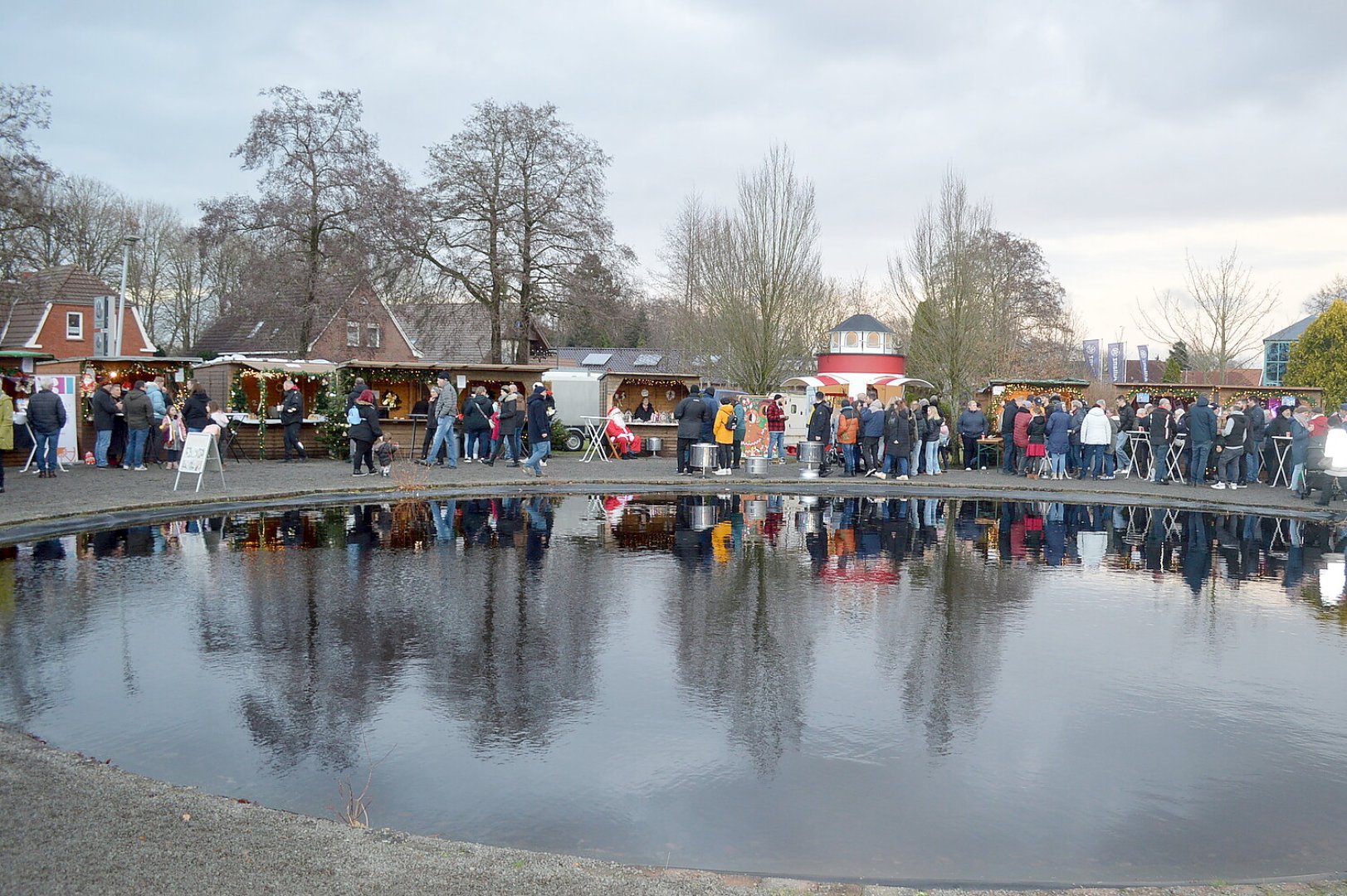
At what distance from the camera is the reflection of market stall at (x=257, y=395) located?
26.9 m

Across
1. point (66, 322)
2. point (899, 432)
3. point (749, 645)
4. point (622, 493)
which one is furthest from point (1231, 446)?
point (66, 322)

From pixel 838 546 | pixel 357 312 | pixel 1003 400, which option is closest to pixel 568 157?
pixel 357 312

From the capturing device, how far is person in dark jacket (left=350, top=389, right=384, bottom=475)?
2042 cm

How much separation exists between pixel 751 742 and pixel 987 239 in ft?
116

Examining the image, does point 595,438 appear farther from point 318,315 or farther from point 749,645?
point 749,645

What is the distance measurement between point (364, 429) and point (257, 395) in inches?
339

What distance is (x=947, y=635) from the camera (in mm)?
8695

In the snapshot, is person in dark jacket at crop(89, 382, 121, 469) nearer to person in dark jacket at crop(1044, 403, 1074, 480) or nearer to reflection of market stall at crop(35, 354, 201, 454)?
reflection of market stall at crop(35, 354, 201, 454)

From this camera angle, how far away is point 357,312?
38.9 meters

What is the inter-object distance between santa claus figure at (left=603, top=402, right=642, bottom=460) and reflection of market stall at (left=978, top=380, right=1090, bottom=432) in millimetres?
10010

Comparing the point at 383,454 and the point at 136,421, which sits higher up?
the point at 136,421

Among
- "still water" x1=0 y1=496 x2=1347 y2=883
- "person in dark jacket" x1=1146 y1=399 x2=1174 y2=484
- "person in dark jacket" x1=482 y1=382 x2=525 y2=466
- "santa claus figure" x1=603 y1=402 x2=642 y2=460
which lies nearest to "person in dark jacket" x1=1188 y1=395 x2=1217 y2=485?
"person in dark jacket" x1=1146 y1=399 x2=1174 y2=484

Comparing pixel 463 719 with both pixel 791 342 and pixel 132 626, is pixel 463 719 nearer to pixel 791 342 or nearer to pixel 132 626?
pixel 132 626

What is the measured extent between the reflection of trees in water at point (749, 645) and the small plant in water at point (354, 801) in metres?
2.04
